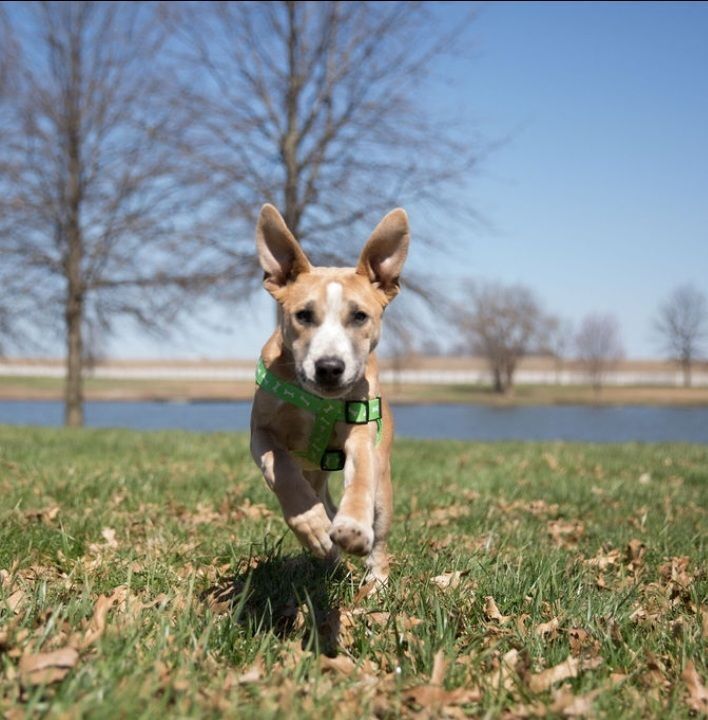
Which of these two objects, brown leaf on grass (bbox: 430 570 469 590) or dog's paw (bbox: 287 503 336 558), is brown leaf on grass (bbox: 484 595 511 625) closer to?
brown leaf on grass (bbox: 430 570 469 590)

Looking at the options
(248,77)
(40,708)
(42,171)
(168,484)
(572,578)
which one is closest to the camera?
→ (40,708)

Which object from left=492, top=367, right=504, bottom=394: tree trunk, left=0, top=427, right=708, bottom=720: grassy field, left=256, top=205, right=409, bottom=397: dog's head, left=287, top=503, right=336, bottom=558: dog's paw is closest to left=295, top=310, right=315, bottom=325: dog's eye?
left=256, top=205, right=409, bottom=397: dog's head

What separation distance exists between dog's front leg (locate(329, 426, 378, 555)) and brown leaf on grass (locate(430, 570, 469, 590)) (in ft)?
2.02

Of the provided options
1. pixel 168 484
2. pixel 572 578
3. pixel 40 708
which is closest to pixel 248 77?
pixel 168 484

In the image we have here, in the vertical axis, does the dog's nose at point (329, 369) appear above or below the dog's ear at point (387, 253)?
below

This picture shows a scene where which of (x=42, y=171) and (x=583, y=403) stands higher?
(x=42, y=171)


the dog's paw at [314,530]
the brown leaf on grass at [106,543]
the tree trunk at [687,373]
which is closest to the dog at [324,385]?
the dog's paw at [314,530]

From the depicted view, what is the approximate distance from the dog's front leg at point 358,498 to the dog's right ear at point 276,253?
0.90 meters

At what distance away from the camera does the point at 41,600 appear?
10.7 feet

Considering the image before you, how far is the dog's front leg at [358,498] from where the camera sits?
10.3 feet

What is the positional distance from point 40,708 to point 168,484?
5046mm

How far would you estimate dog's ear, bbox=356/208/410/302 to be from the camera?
4.24 m

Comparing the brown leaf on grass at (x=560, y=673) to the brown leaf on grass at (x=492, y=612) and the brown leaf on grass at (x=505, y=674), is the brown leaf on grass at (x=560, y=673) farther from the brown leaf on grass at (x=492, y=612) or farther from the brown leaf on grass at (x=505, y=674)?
the brown leaf on grass at (x=492, y=612)

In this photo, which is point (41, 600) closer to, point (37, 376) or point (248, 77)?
point (248, 77)
